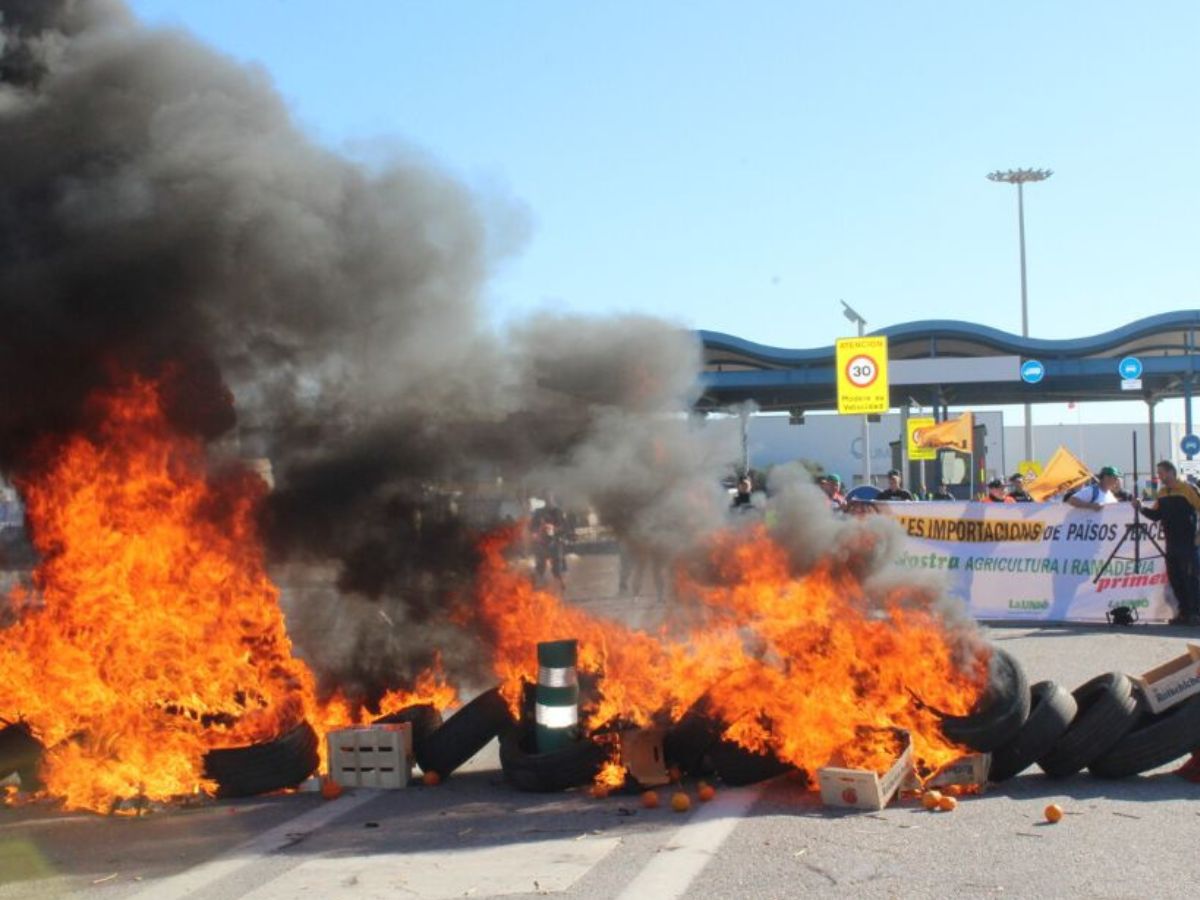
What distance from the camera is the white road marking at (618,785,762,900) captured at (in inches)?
194

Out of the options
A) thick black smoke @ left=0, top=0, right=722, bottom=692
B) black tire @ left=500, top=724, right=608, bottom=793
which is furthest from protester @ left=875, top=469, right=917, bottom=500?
black tire @ left=500, top=724, right=608, bottom=793

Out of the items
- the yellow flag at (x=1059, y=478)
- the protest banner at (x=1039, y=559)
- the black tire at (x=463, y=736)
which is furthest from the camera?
the yellow flag at (x=1059, y=478)

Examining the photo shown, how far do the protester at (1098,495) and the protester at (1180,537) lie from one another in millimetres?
808

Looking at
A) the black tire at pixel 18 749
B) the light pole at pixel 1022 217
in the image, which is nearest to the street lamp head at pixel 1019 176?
the light pole at pixel 1022 217

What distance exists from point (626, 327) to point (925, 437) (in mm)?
15868

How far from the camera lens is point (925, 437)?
23.5 m

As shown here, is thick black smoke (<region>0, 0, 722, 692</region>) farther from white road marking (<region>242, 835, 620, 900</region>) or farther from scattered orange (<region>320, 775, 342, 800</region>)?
white road marking (<region>242, 835, 620, 900</region>)

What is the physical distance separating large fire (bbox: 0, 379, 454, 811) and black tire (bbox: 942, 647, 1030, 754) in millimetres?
3333

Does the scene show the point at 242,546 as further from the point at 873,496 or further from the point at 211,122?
the point at 873,496

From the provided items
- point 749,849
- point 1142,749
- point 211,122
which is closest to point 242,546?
point 211,122

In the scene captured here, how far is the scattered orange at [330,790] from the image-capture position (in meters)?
6.79

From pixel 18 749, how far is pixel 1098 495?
12.7m

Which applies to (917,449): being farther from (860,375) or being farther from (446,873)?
(446,873)

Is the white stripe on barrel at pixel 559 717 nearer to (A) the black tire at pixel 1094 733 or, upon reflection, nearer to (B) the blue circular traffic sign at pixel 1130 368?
(A) the black tire at pixel 1094 733
